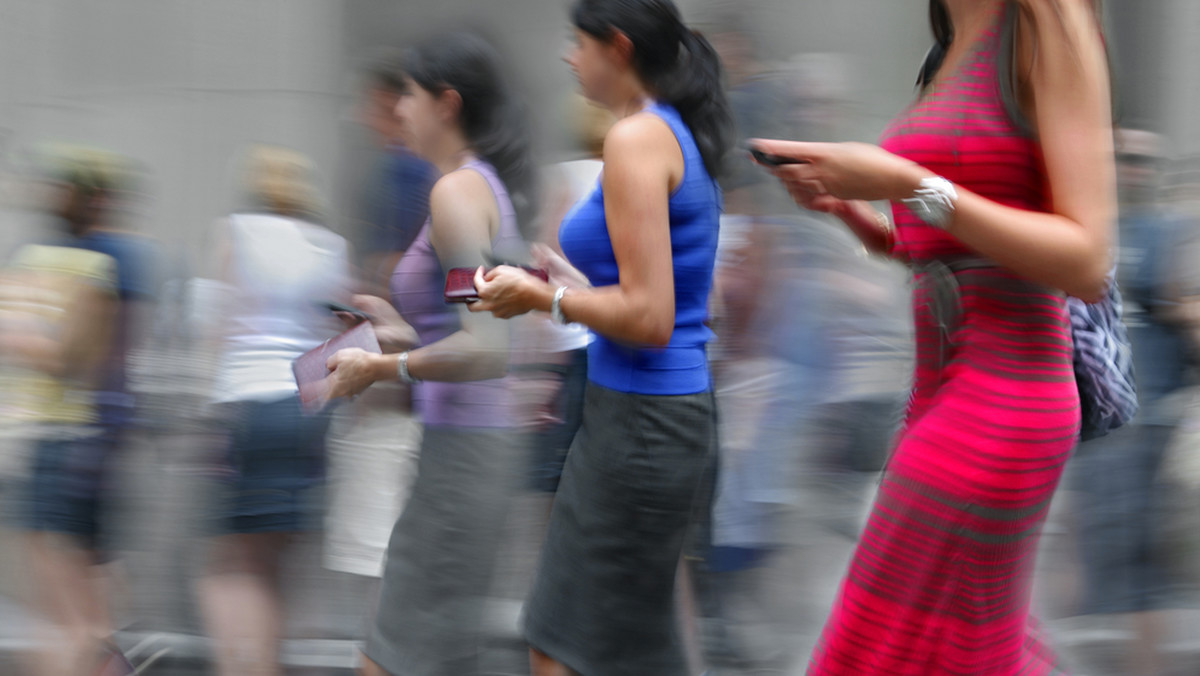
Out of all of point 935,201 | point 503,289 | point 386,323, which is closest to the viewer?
point 935,201

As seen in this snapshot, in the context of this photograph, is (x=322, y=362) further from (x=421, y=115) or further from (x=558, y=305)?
(x=558, y=305)

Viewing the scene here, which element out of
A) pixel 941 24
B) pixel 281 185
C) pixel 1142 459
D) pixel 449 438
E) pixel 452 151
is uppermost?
pixel 941 24

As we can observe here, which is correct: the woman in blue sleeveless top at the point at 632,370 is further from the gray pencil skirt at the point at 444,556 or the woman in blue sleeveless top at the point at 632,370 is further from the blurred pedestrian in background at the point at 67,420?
the blurred pedestrian in background at the point at 67,420

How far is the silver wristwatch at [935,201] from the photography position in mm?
1745

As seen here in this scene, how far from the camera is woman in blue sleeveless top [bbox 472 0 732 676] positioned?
240 centimetres

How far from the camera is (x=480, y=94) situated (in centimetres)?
305

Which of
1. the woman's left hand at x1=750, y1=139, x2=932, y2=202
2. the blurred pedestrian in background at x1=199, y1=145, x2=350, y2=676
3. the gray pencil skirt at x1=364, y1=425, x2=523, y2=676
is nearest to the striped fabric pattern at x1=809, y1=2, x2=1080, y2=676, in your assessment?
the woman's left hand at x1=750, y1=139, x2=932, y2=202

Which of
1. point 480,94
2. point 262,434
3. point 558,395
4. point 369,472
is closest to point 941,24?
point 480,94

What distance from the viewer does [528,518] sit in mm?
4426

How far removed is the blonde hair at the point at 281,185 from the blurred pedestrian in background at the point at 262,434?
0.16m

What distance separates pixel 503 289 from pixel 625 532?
55 centimetres

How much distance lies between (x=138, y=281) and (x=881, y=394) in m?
2.46

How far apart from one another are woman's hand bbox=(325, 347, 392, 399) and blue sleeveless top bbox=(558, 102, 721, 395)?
601 millimetres

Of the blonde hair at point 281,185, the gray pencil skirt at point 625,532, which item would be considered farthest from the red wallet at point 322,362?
the blonde hair at point 281,185
